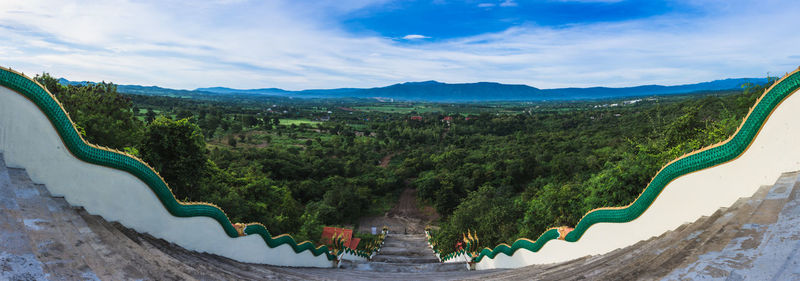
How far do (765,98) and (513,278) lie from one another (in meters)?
2.35

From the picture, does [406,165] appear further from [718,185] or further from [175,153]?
[718,185]

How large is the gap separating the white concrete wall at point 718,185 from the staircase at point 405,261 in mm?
3250

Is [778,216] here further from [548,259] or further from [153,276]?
[153,276]

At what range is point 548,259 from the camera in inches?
180

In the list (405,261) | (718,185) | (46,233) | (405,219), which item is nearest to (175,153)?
(405,261)

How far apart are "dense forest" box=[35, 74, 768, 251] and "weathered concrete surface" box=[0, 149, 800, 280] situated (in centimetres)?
600

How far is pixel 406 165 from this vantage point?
3744cm

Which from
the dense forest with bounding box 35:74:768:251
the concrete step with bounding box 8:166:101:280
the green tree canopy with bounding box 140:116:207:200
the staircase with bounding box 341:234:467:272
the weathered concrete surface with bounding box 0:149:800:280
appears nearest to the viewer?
the weathered concrete surface with bounding box 0:149:800:280

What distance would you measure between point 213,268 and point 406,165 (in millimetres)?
34344

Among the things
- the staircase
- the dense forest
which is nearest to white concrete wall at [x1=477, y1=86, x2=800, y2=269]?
the staircase

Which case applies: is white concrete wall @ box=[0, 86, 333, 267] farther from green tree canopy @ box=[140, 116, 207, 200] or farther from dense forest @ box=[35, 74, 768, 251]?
green tree canopy @ box=[140, 116, 207, 200]

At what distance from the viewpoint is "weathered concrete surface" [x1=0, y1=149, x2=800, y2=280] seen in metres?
2.06

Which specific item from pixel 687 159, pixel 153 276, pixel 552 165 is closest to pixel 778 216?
pixel 687 159

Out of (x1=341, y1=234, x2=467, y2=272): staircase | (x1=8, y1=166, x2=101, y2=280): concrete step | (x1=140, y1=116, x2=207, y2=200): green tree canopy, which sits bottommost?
(x1=341, y1=234, x2=467, y2=272): staircase
